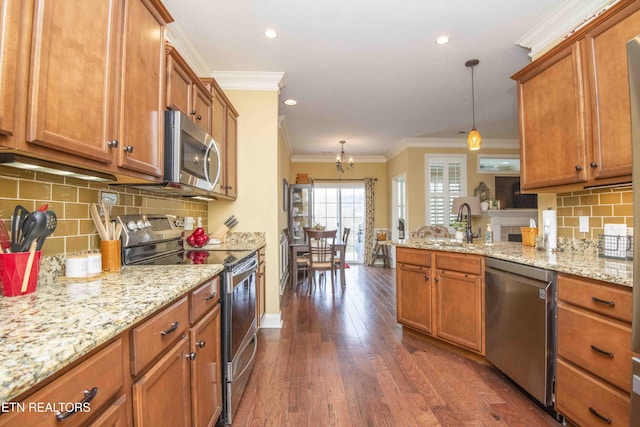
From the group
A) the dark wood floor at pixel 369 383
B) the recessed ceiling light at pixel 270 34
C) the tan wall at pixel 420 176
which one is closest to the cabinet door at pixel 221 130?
the recessed ceiling light at pixel 270 34

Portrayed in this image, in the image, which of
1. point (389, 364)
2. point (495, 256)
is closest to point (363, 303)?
point (389, 364)

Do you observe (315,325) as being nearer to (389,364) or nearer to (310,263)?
(389,364)

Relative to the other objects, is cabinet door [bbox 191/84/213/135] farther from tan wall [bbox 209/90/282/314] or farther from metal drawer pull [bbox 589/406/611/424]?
metal drawer pull [bbox 589/406/611/424]

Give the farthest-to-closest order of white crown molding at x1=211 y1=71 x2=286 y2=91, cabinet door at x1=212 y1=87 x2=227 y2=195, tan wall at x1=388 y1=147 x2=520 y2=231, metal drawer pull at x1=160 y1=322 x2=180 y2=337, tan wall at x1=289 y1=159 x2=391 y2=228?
tan wall at x1=289 y1=159 x2=391 y2=228, tan wall at x1=388 y1=147 x2=520 y2=231, white crown molding at x1=211 y1=71 x2=286 y2=91, cabinet door at x1=212 y1=87 x2=227 y2=195, metal drawer pull at x1=160 y1=322 x2=180 y2=337

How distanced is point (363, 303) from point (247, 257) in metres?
2.28

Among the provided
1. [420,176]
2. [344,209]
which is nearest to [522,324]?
[420,176]

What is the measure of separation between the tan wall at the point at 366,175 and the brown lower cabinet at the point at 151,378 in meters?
5.87

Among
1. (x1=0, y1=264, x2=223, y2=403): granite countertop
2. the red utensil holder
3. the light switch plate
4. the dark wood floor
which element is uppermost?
the light switch plate

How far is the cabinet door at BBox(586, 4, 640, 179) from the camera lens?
5.22 feet

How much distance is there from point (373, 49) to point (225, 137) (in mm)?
1553

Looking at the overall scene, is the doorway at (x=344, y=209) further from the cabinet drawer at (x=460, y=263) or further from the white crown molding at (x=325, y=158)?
the cabinet drawer at (x=460, y=263)

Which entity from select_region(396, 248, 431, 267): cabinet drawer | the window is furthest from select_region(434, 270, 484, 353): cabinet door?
the window

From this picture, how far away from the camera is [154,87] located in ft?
5.17

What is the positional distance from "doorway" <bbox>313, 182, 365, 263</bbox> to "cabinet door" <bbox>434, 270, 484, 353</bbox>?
4791 millimetres
